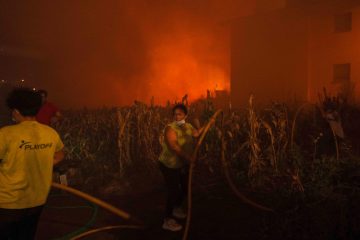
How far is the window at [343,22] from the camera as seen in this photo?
53.0 feet

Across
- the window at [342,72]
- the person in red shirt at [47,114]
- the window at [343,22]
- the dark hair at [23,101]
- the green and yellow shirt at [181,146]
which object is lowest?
the green and yellow shirt at [181,146]

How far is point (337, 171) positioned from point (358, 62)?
11114 millimetres

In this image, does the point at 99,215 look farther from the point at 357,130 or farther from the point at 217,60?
the point at 217,60

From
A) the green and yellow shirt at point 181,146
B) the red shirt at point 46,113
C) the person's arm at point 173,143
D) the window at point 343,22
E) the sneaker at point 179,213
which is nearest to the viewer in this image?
the person's arm at point 173,143

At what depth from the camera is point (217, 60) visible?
26.1 m

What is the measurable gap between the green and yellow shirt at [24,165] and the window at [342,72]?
1540cm

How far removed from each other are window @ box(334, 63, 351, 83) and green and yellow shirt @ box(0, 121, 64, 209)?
15.4 m

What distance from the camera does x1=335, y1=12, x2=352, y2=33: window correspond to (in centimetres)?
1614

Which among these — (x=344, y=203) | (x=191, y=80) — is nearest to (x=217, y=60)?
(x=191, y=80)

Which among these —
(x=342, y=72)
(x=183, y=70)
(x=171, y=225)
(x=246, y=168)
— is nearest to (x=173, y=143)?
(x=171, y=225)

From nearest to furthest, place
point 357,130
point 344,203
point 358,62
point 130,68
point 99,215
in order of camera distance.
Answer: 1. point 344,203
2. point 99,215
3. point 357,130
4. point 358,62
5. point 130,68

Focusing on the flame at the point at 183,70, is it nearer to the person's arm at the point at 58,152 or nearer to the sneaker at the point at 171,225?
the sneaker at the point at 171,225

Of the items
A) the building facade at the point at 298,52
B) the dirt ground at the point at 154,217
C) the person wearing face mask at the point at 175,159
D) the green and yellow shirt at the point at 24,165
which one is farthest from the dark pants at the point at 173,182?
the building facade at the point at 298,52

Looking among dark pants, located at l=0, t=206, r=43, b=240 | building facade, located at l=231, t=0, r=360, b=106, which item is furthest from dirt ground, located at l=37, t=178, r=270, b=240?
building facade, located at l=231, t=0, r=360, b=106
